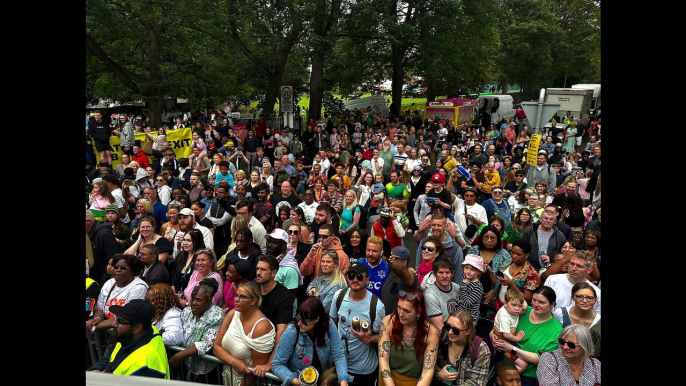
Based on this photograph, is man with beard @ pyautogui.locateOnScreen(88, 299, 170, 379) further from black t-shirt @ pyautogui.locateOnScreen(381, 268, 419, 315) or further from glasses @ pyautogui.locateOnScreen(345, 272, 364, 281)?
black t-shirt @ pyautogui.locateOnScreen(381, 268, 419, 315)

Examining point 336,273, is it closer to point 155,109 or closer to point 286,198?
point 286,198

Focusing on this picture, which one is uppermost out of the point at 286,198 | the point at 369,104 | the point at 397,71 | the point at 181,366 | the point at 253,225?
the point at 397,71

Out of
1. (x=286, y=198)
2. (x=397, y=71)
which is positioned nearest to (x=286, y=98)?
(x=286, y=198)

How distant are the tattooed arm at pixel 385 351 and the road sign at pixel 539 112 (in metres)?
8.22

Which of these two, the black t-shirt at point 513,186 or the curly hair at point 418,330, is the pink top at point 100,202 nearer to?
the curly hair at point 418,330

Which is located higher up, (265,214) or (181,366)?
(265,214)

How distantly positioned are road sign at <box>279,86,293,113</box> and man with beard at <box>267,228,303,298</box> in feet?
42.5

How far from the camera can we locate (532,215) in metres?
7.98

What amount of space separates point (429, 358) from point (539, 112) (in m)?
8.39

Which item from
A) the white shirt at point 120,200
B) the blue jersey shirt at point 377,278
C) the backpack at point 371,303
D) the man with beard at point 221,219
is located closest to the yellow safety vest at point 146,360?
the backpack at point 371,303

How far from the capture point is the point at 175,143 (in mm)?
14930

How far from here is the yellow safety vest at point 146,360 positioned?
12.3ft

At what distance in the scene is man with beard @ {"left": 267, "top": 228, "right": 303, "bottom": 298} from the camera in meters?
5.73
